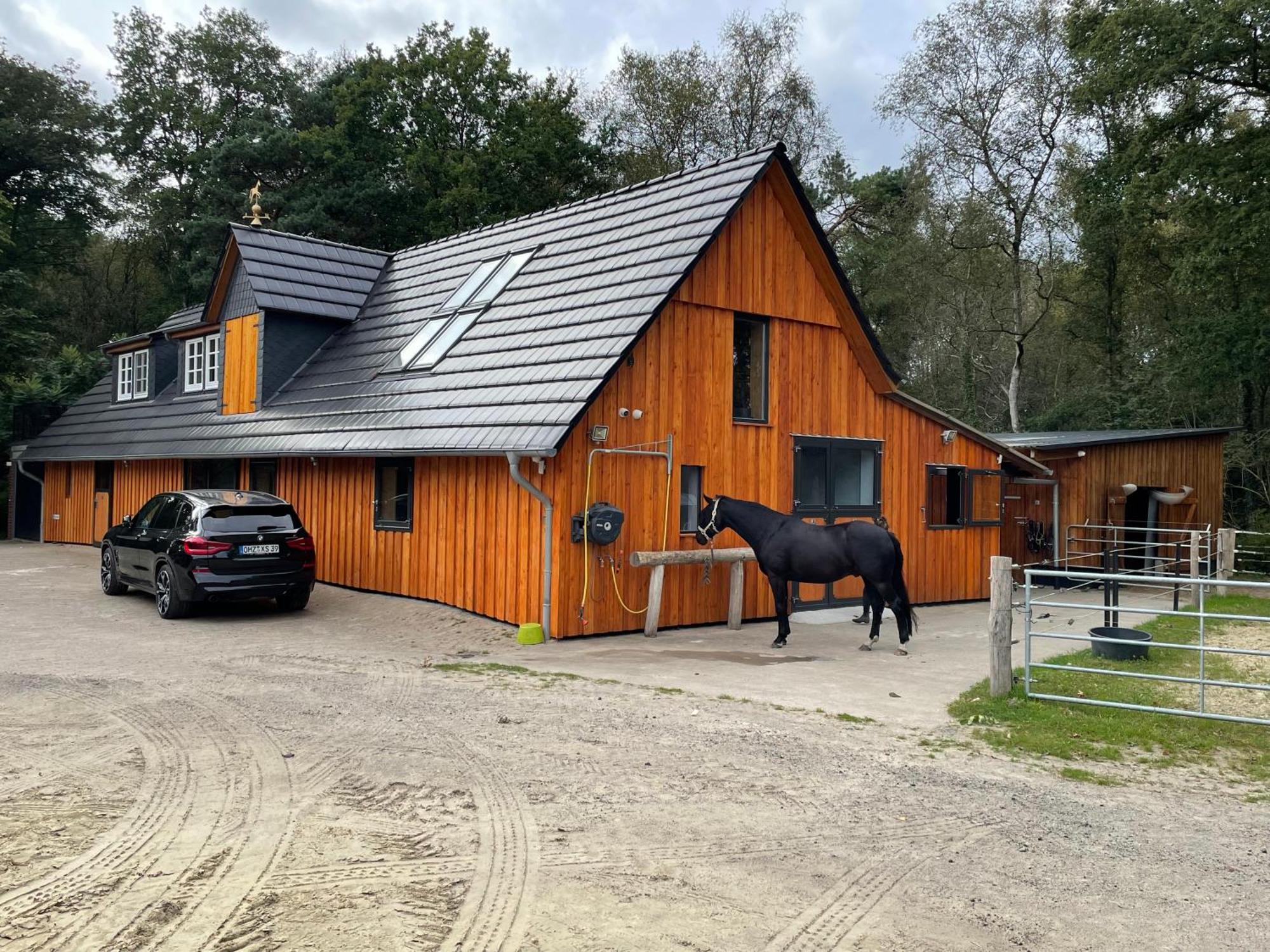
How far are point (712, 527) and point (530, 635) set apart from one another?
2.60m

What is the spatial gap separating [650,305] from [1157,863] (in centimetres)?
847

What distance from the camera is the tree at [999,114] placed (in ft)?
99.2

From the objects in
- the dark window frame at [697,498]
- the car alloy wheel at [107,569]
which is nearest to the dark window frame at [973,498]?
the dark window frame at [697,498]

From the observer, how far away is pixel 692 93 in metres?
34.7

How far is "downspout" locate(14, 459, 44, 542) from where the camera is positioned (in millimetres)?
25031

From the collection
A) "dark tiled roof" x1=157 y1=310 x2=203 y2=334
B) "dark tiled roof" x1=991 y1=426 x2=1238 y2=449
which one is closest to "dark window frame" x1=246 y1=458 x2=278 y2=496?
"dark tiled roof" x1=157 y1=310 x2=203 y2=334

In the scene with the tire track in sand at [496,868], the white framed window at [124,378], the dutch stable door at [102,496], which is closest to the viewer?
the tire track in sand at [496,868]

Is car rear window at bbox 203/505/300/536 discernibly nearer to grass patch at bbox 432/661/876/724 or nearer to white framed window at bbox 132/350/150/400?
grass patch at bbox 432/661/876/724

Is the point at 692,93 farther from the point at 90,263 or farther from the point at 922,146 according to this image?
the point at 90,263

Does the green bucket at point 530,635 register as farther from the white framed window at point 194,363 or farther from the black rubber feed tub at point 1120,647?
the white framed window at point 194,363

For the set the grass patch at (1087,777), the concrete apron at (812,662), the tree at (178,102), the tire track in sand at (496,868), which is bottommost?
the grass patch at (1087,777)

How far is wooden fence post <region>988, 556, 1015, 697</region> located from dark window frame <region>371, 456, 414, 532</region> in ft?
26.7

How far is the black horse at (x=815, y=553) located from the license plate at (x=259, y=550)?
5.55 m

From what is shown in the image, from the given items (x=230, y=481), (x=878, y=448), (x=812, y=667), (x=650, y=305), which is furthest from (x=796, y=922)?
(x=230, y=481)
